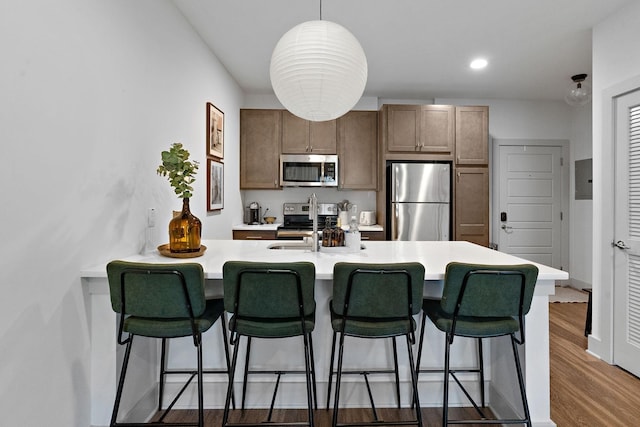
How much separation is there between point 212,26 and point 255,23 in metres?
0.35

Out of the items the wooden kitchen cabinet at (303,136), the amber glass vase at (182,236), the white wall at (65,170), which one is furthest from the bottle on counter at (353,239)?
the wooden kitchen cabinet at (303,136)

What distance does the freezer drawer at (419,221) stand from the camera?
13.2 ft

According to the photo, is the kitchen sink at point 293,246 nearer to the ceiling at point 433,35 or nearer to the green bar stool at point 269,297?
the green bar stool at point 269,297

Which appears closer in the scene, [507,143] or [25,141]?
[25,141]

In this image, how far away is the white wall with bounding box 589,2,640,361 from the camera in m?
2.54

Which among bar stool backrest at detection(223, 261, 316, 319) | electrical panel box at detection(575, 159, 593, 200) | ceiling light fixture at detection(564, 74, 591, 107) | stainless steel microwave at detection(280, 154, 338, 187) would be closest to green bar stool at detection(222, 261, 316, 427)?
bar stool backrest at detection(223, 261, 316, 319)

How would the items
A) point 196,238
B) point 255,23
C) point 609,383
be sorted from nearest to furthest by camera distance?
point 196,238 → point 609,383 → point 255,23

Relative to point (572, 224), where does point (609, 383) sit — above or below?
below

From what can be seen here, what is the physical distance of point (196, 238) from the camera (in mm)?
2029

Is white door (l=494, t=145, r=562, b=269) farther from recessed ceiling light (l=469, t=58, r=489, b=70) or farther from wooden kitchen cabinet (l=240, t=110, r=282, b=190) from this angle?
wooden kitchen cabinet (l=240, t=110, r=282, b=190)

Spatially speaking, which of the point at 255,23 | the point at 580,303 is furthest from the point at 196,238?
the point at 580,303

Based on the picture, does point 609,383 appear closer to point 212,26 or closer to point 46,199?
point 46,199

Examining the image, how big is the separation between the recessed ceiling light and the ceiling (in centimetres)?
6

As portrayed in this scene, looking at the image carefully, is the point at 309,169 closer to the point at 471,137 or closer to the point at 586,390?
the point at 471,137
